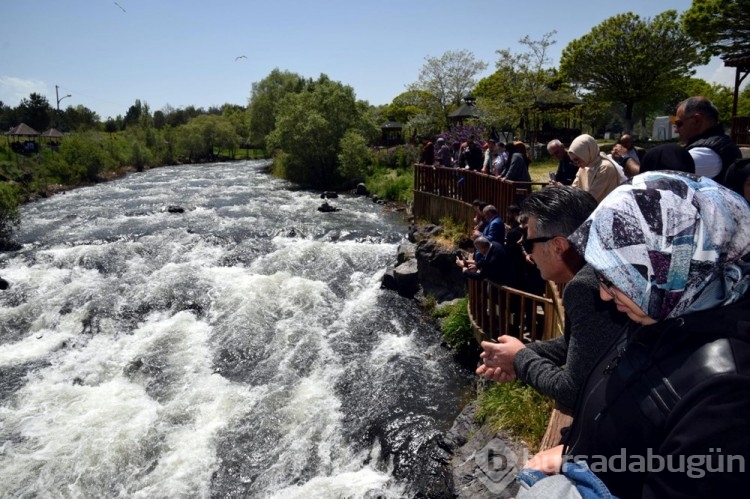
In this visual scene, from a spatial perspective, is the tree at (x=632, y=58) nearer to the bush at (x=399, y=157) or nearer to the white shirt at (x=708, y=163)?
the bush at (x=399, y=157)

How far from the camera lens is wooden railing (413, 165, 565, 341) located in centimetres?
589

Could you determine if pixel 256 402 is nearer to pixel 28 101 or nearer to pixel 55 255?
pixel 55 255

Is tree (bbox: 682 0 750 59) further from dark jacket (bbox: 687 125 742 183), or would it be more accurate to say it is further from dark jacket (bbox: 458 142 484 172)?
dark jacket (bbox: 687 125 742 183)

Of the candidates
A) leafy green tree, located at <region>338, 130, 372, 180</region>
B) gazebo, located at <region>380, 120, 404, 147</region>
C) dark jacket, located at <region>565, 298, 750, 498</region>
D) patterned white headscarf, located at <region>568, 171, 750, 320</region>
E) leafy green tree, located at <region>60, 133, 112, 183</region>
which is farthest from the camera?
gazebo, located at <region>380, 120, 404, 147</region>

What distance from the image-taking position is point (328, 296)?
1219 cm

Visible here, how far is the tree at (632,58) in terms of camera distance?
3278 cm

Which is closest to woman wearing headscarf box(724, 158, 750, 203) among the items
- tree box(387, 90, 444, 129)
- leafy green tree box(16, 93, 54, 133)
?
tree box(387, 90, 444, 129)

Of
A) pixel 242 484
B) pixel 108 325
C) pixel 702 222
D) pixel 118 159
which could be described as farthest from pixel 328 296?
pixel 118 159

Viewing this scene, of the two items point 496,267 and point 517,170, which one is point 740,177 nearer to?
point 496,267

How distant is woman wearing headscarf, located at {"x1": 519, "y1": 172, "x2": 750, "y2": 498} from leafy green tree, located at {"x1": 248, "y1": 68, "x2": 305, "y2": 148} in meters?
51.4

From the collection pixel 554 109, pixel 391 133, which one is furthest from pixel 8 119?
pixel 554 109

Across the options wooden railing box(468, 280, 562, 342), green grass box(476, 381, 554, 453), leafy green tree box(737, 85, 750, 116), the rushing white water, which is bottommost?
the rushing white water

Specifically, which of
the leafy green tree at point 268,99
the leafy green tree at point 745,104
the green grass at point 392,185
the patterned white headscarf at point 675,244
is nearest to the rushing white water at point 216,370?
the patterned white headscarf at point 675,244

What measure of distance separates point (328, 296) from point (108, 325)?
514 centimetres
